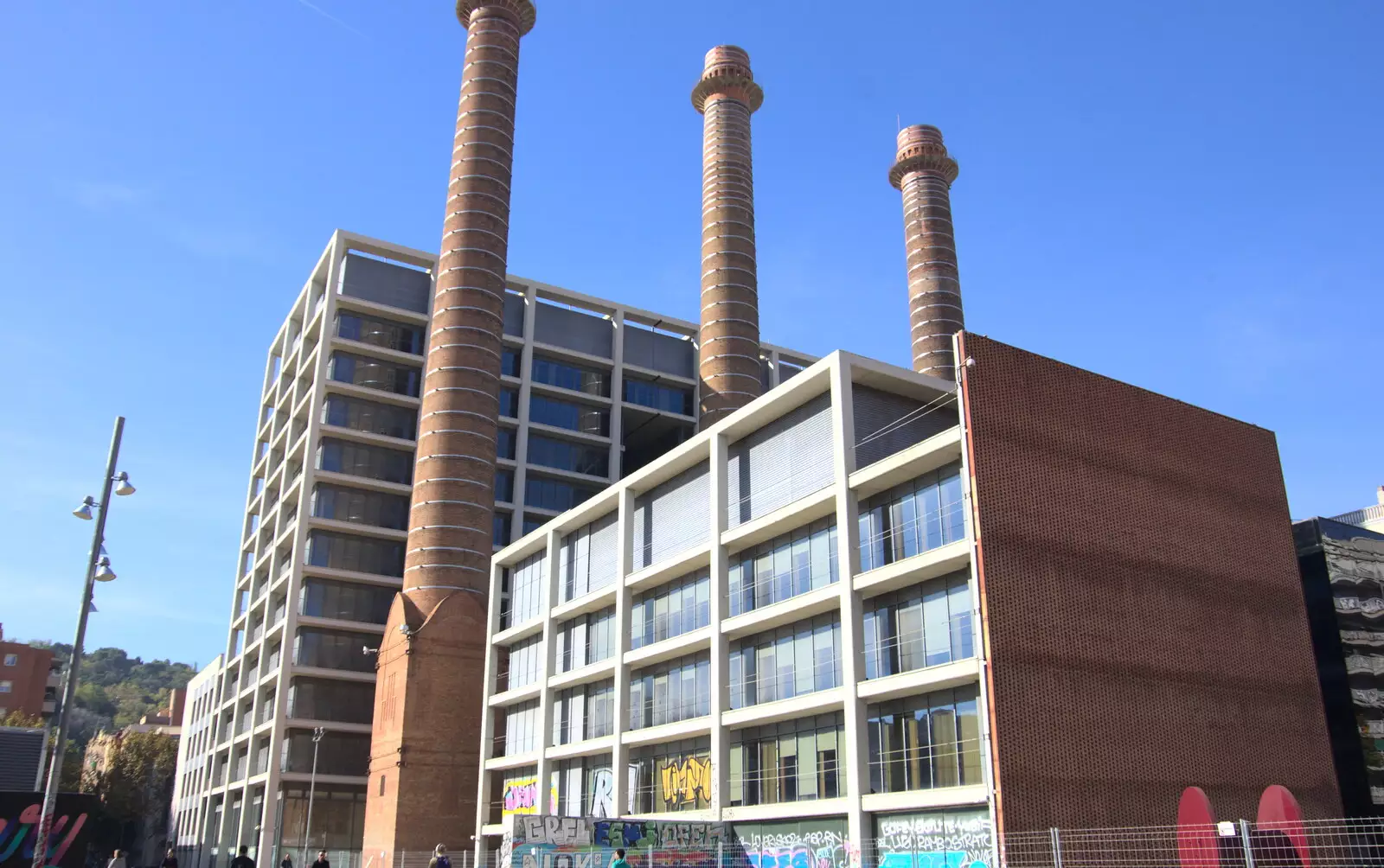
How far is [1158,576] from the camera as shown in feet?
97.7

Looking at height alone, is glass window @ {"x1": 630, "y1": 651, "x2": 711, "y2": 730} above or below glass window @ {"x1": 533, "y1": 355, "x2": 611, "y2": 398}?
below

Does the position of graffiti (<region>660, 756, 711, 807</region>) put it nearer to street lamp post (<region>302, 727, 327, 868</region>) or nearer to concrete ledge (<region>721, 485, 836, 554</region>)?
concrete ledge (<region>721, 485, 836, 554</region>)

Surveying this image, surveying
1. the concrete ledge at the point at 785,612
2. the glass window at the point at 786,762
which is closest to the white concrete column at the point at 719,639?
the glass window at the point at 786,762

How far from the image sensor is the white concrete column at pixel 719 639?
33188 mm

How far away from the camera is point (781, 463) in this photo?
3412 centimetres

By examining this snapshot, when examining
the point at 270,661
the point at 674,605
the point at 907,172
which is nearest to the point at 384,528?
the point at 270,661

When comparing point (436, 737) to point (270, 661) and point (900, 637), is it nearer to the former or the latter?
point (270, 661)

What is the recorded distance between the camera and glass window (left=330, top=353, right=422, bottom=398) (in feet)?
201

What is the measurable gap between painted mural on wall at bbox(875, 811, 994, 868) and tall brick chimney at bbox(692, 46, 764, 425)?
1186 inches

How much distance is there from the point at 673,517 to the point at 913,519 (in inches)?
448

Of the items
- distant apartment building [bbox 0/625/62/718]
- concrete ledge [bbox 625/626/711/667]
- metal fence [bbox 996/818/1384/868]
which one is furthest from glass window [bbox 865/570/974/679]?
distant apartment building [bbox 0/625/62/718]

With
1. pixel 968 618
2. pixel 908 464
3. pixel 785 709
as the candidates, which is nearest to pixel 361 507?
pixel 785 709

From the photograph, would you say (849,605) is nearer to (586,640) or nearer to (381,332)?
(586,640)

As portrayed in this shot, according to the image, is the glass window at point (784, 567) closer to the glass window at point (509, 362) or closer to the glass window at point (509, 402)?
the glass window at point (509, 402)
